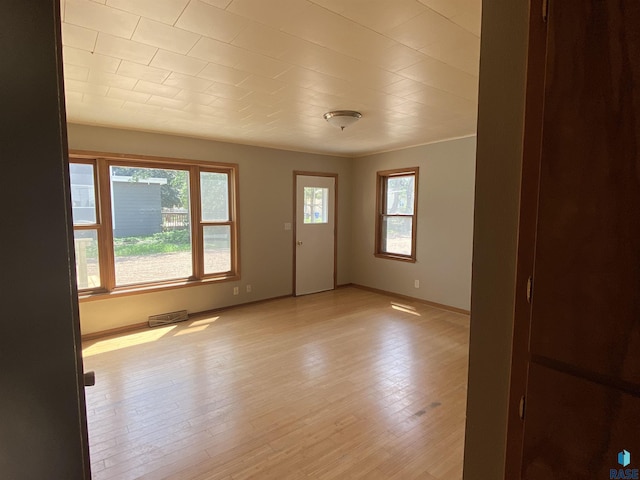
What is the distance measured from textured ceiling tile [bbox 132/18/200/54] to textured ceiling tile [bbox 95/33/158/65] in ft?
0.24

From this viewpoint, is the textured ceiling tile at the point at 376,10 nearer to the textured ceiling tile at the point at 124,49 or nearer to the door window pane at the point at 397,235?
the textured ceiling tile at the point at 124,49

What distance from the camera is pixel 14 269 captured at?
57cm

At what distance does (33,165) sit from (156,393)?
2.59 meters

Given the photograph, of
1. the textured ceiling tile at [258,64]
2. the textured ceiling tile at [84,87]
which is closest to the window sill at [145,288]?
the textured ceiling tile at [84,87]

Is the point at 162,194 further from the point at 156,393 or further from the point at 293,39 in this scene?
the point at 293,39

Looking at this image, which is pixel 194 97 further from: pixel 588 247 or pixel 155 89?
pixel 588 247

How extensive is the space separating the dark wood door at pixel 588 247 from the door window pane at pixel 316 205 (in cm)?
489

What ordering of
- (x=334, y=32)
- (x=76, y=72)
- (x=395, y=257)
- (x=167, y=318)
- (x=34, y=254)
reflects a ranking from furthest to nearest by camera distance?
1. (x=395, y=257)
2. (x=167, y=318)
3. (x=76, y=72)
4. (x=334, y=32)
5. (x=34, y=254)

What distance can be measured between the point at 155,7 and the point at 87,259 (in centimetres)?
326

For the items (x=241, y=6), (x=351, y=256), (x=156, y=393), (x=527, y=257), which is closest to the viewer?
(x=527, y=257)

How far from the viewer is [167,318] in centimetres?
422

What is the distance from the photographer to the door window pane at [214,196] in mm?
4539

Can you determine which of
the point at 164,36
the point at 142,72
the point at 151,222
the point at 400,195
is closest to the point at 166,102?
the point at 142,72

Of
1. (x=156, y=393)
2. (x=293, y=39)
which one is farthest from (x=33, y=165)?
(x=156, y=393)
